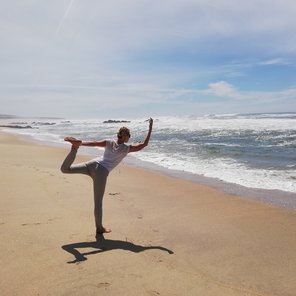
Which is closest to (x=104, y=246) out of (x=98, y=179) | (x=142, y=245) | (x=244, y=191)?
(x=142, y=245)

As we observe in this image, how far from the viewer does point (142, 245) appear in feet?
18.6

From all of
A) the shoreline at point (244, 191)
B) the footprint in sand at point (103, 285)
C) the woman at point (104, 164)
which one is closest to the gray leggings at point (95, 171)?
the woman at point (104, 164)

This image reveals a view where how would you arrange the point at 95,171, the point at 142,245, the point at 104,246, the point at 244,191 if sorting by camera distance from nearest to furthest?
the point at 104,246, the point at 142,245, the point at 95,171, the point at 244,191

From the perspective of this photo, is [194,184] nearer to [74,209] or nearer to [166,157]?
[74,209]

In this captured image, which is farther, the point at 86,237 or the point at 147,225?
the point at 147,225

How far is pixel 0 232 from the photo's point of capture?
5754 millimetres

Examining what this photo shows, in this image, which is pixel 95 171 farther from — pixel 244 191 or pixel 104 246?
pixel 244 191

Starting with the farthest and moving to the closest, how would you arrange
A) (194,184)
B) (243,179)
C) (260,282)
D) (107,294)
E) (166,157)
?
(166,157) < (243,179) < (194,184) < (260,282) < (107,294)

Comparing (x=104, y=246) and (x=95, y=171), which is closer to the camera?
(x=104, y=246)

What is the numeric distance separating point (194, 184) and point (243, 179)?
1.78 m

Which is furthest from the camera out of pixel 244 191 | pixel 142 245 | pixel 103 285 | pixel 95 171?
pixel 244 191

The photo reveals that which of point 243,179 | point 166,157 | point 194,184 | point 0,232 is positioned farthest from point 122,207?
point 166,157

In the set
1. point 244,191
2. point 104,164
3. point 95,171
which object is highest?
point 104,164

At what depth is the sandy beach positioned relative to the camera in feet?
14.3
